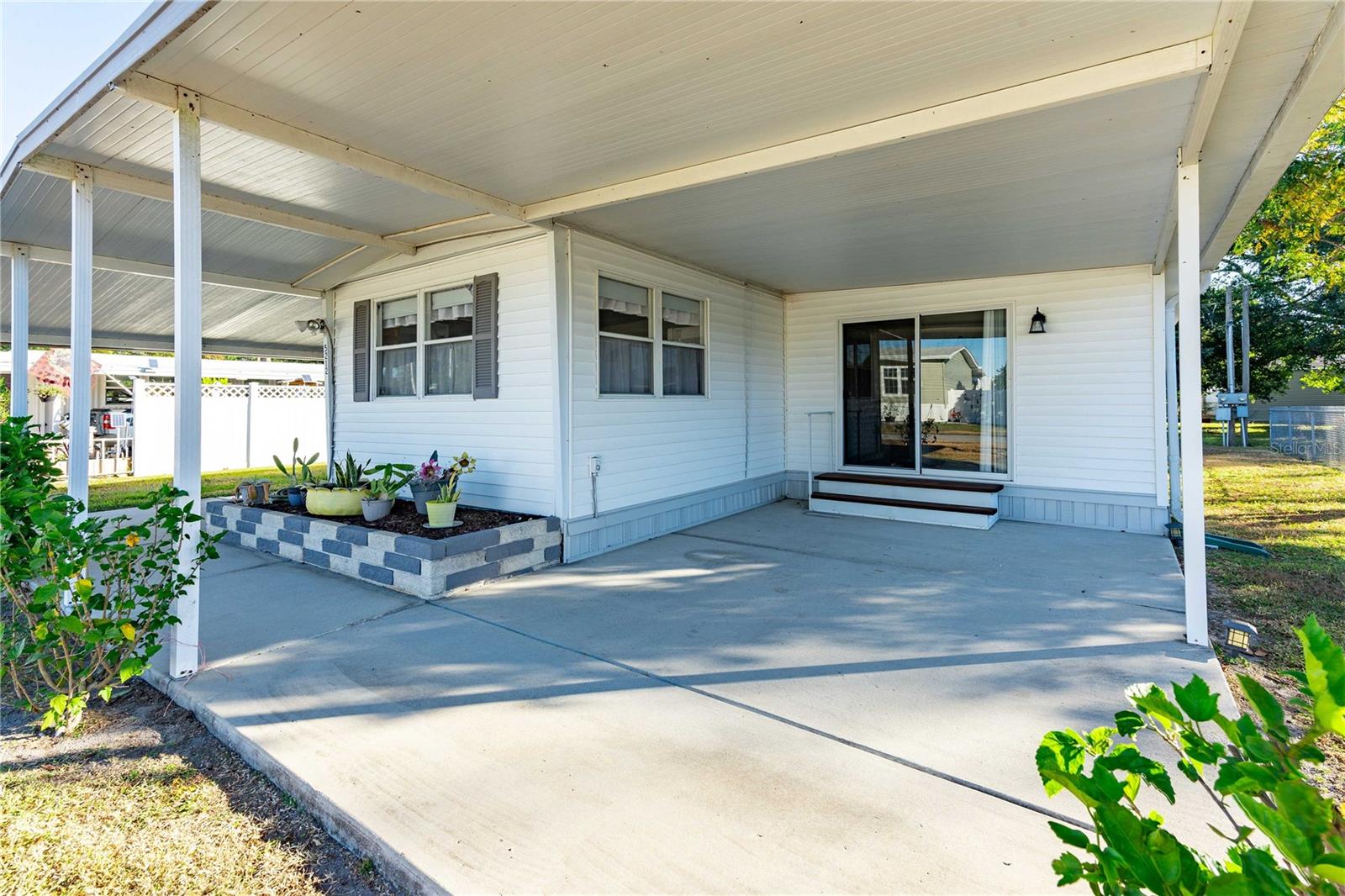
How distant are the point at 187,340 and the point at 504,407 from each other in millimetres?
2678

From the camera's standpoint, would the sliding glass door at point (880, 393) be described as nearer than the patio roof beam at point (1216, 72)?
No

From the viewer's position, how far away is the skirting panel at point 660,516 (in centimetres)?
541

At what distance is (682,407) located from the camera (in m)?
6.60

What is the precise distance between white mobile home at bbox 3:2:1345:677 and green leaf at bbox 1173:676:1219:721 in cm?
261

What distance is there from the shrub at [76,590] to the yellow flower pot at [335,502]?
2.34 metres

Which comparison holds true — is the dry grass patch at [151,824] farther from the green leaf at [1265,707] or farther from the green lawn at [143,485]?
the green lawn at [143,485]

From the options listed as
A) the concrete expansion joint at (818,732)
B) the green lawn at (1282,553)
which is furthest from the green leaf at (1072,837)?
the green lawn at (1282,553)

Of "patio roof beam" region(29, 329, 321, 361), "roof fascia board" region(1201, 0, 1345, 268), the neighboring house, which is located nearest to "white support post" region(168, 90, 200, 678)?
"roof fascia board" region(1201, 0, 1345, 268)

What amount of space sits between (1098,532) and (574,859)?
6232mm

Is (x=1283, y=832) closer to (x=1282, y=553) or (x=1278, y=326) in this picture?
(x=1282, y=553)

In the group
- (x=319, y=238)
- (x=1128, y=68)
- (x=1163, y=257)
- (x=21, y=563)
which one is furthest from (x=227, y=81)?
(x=1163, y=257)

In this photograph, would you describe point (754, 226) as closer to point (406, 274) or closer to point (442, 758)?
point (406, 274)

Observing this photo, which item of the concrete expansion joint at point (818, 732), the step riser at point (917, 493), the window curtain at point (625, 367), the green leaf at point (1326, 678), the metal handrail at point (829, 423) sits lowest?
the concrete expansion joint at point (818, 732)

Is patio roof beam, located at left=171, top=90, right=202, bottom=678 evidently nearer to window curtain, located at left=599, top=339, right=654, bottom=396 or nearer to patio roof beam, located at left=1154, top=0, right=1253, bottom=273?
window curtain, located at left=599, top=339, right=654, bottom=396
